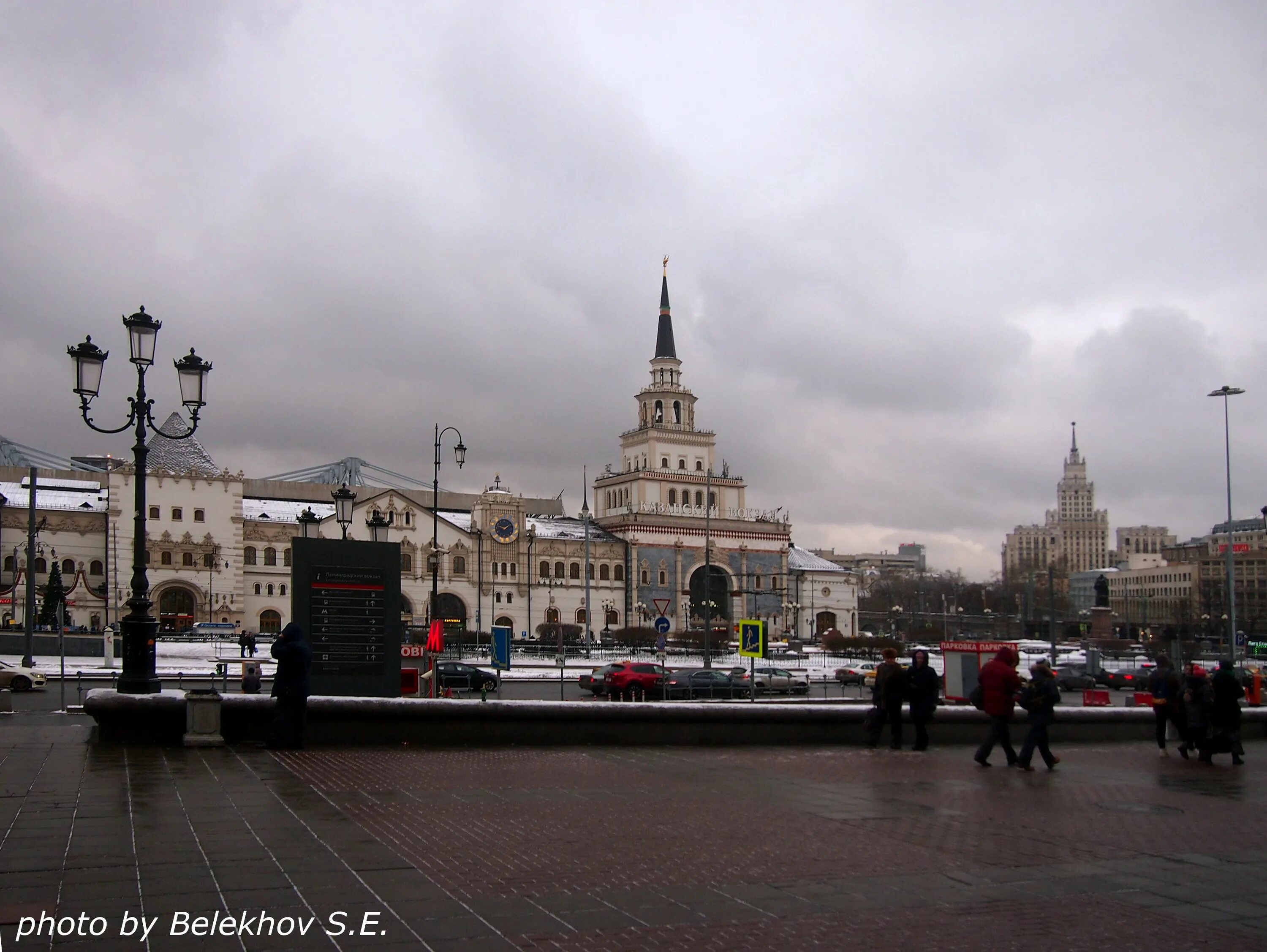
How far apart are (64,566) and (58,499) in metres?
6.69

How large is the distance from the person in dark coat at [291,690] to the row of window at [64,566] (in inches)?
2711

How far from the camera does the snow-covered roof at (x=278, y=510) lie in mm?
89188

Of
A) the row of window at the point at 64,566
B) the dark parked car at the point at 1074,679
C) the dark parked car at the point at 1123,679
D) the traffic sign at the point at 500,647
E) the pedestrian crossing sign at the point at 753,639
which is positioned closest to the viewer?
the pedestrian crossing sign at the point at 753,639

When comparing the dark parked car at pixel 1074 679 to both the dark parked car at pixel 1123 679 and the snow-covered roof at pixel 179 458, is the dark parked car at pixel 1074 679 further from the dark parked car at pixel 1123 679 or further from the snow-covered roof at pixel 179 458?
the snow-covered roof at pixel 179 458

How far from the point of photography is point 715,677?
133 ft

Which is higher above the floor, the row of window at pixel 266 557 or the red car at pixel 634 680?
the row of window at pixel 266 557

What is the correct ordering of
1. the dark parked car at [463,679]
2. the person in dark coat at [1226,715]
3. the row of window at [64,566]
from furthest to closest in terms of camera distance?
the row of window at [64,566], the dark parked car at [463,679], the person in dark coat at [1226,715]

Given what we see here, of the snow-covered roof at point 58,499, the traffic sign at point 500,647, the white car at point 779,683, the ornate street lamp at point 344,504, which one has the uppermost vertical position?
the snow-covered roof at point 58,499

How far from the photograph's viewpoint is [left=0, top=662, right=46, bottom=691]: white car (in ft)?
117

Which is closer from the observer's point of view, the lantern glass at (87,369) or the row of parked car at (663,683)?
the lantern glass at (87,369)

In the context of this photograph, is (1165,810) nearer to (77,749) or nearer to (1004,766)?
(1004,766)

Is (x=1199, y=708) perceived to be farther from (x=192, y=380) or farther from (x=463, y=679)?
(x=463, y=679)

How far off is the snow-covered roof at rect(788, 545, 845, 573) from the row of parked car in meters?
65.7

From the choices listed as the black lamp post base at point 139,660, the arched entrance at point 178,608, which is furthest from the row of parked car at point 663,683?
the arched entrance at point 178,608
